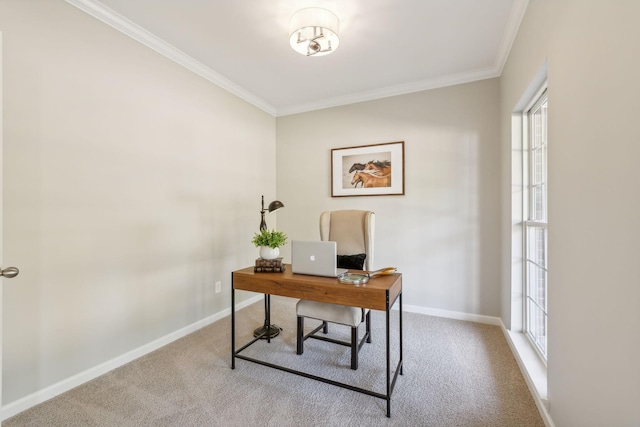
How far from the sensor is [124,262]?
2.08 m

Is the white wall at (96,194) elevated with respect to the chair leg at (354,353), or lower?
elevated

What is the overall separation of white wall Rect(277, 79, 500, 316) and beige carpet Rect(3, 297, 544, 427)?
641mm

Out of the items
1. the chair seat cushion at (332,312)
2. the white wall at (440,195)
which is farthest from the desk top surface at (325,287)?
the white wall at (440,195)

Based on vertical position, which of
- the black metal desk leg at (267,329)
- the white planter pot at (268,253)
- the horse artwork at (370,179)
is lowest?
the black metal desk leg at (267,329)

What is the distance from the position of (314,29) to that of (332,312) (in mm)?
1950

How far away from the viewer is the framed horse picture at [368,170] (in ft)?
10.2

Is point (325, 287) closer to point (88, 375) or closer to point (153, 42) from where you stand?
point (88, 375)

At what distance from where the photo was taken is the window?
196 centimetres

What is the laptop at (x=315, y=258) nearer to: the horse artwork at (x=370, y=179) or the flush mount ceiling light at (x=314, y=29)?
the flush mount ceiling light at (x=314, y=29)

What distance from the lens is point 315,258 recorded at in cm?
184

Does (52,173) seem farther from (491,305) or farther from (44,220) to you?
(491,305)

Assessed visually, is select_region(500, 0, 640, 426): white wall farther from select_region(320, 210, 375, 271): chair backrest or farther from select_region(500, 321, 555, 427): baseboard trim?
select_region(320, 210, 375, 271): chair backrest

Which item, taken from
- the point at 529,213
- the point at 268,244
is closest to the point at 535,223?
the point at 529,213

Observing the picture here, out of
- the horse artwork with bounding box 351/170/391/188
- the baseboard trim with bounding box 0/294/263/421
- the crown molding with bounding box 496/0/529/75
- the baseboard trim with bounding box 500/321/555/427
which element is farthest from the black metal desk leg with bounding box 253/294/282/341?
the crown molding with bounding box 496/0/529/75
